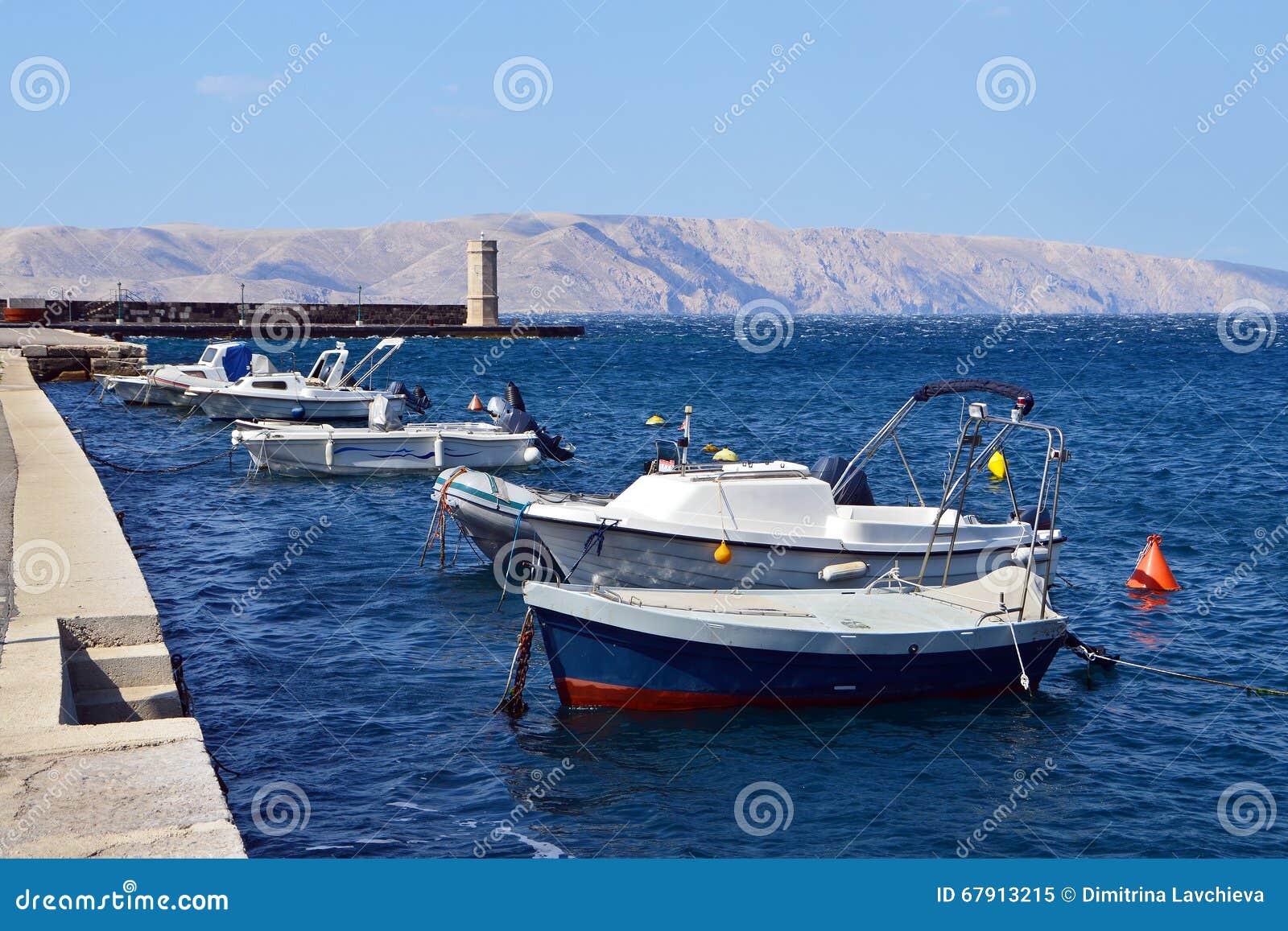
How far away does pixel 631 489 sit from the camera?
17094 millimetres

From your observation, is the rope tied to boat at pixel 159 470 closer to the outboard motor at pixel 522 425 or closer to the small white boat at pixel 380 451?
the small white boat at pixel 380 451

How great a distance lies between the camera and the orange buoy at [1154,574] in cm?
1958

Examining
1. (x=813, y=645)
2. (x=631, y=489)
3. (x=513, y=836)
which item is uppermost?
(x=631, y=489)

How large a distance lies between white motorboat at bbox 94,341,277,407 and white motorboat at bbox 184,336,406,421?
80.8 inches

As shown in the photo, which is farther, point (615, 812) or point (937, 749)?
point (937, 749)

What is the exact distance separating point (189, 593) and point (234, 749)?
22.2ft

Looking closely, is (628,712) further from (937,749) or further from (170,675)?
(170,675)

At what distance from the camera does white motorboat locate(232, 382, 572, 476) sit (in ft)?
94.3

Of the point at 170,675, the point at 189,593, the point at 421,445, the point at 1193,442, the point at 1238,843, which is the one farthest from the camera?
the point at 1193,442

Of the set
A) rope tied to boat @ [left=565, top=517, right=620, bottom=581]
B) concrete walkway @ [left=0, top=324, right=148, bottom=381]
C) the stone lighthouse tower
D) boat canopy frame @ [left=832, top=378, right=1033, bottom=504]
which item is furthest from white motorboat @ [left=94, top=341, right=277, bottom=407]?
the stone lighthouse tower

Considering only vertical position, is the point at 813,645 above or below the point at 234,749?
above

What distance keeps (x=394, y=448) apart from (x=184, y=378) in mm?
17024

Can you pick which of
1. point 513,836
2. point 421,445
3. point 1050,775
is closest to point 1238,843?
point 1050,775

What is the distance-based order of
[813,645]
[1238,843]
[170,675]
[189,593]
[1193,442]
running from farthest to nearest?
1. [1193,442]
2. [189,593]
3. [813,645]
4. [1238,843]
5. [170,675]
